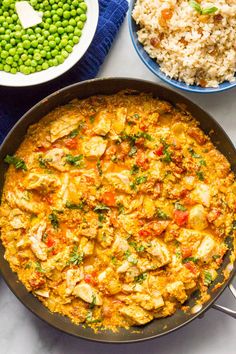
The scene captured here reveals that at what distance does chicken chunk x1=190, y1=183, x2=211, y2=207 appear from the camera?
231 inches

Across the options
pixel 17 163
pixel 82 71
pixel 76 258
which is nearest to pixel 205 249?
pixel 76 258

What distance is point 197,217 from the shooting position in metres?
5.84

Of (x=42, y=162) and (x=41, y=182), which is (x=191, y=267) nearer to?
(x=41, y=182)

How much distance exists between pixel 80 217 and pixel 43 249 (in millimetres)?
468

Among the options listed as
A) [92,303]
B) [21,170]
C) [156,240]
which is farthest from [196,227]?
[21,170]

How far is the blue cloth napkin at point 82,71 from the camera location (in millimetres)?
6223

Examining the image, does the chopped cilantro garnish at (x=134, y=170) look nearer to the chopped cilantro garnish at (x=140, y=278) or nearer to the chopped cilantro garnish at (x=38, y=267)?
the chopped cilantro garnish at (x=140, y=278)

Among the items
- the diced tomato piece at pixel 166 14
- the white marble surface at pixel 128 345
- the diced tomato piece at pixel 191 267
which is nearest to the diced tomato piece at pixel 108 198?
the diced tomato piece at pixel 191 267

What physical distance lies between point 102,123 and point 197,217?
132 cm

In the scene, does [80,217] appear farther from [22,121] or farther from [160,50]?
[160,50]

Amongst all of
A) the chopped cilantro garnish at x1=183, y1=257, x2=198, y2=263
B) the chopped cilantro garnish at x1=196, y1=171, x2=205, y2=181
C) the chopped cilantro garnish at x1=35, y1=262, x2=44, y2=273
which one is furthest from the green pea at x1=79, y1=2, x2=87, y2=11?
the chopped cilantro garnish at x1=183, y1=257, x2=198, y2=263

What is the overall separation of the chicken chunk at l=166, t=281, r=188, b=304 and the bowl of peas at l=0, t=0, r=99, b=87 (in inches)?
94.4

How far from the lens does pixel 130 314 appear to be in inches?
225

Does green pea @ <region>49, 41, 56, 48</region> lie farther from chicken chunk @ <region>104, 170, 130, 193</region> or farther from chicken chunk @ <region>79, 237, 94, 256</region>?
chicken chunk @ <region>79, 237, 94, 256</region>
